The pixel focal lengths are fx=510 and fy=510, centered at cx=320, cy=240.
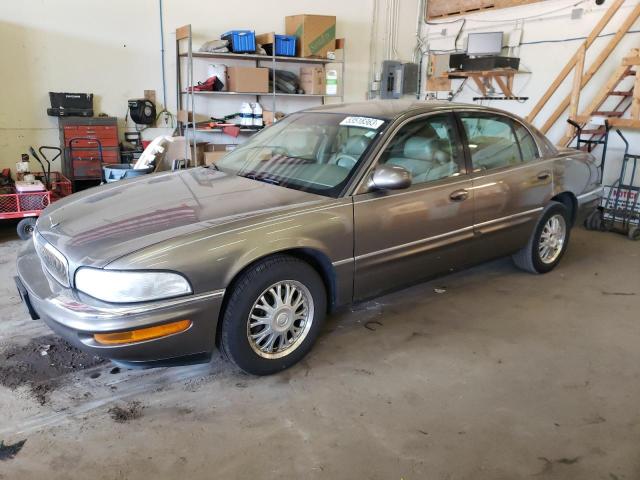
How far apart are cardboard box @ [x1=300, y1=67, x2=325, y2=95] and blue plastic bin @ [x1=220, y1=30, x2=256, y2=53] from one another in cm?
99

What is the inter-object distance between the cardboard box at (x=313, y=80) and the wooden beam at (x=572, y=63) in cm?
302

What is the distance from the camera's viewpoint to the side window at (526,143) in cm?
381

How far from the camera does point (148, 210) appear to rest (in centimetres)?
257

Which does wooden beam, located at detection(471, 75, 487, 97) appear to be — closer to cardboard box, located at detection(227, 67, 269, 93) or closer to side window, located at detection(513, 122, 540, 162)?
cardboard box, located at detection(227, 67, 269, 93)

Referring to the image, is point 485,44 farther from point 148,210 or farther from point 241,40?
point 148,210

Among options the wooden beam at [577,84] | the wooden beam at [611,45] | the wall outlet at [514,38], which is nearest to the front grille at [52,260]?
the wooden beam at [577,84]

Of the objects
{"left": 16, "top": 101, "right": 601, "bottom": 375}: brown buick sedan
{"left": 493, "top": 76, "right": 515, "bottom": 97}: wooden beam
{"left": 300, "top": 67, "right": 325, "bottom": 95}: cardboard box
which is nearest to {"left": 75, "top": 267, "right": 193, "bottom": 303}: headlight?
{"left": 16, "top": 101, "right": 601, "bottom": 375}: brown buick sedan

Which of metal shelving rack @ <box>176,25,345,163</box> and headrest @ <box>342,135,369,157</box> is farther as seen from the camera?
metal shelving rack @ <box>176,25,345,163</box>

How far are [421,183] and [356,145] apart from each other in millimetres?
456

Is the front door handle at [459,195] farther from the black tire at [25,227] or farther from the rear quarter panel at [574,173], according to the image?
the black tire at [25,227]

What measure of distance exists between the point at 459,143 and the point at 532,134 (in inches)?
37.2

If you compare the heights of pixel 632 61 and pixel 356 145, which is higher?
pixel 632 61

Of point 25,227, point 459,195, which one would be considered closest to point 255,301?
point 459,195

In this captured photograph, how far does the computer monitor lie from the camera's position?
725cm
